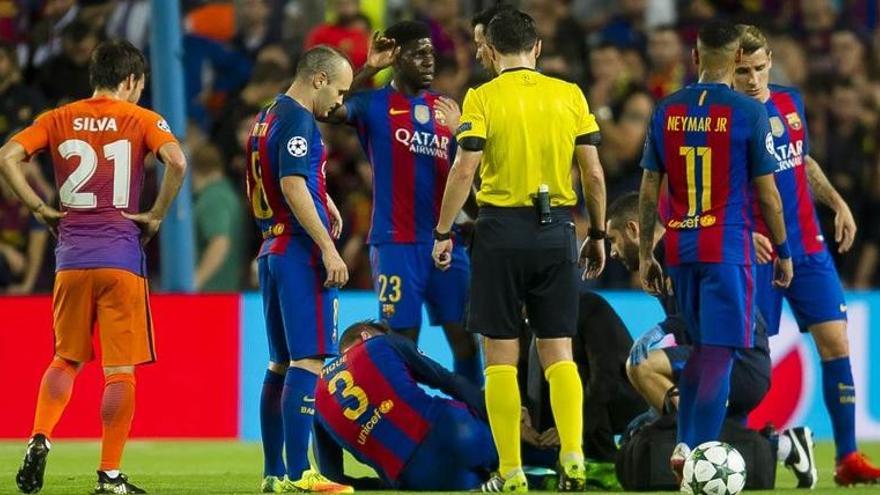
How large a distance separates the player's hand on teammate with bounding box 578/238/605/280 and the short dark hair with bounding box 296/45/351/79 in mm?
1500

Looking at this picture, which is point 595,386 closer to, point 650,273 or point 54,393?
point 650,273

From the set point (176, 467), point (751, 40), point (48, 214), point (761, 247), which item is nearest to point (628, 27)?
point (176, 467)

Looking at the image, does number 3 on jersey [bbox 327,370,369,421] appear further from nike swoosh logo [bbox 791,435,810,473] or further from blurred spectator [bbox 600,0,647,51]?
blurred spectator [bbox 600,0,647,51]

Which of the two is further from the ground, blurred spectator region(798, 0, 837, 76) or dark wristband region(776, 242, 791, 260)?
blurred spectator region(798, 0, 837, 76)

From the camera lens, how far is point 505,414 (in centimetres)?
923

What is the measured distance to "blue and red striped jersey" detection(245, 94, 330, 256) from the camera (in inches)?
364

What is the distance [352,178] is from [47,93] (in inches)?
104

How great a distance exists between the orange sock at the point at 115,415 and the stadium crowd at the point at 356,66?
17.9 ft

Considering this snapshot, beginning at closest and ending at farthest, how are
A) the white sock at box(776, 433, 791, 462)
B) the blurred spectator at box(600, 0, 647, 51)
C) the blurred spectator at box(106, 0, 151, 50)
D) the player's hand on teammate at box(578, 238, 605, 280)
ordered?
the player's hand on teammate at box(578, 238, 605, 280) → the white sock at box(776, 433, 791, 462) → the blurred spectator at box(106, 0, 151, 50) → the blurred spectator at box(600, 0, 647, 51)

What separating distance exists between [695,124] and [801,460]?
2093mm

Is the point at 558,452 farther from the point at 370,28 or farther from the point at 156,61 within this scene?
the point at 370,28

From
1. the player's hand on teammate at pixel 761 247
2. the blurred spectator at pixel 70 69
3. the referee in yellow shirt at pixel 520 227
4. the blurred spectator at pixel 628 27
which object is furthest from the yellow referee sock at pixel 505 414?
the blurred spectator at pixel 628 27

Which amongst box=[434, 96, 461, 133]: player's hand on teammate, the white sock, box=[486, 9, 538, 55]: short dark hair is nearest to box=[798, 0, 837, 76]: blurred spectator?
box=[434, 96, 461, 133]: player's hand on teammate

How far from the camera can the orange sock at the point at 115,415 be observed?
9273 millimetres
